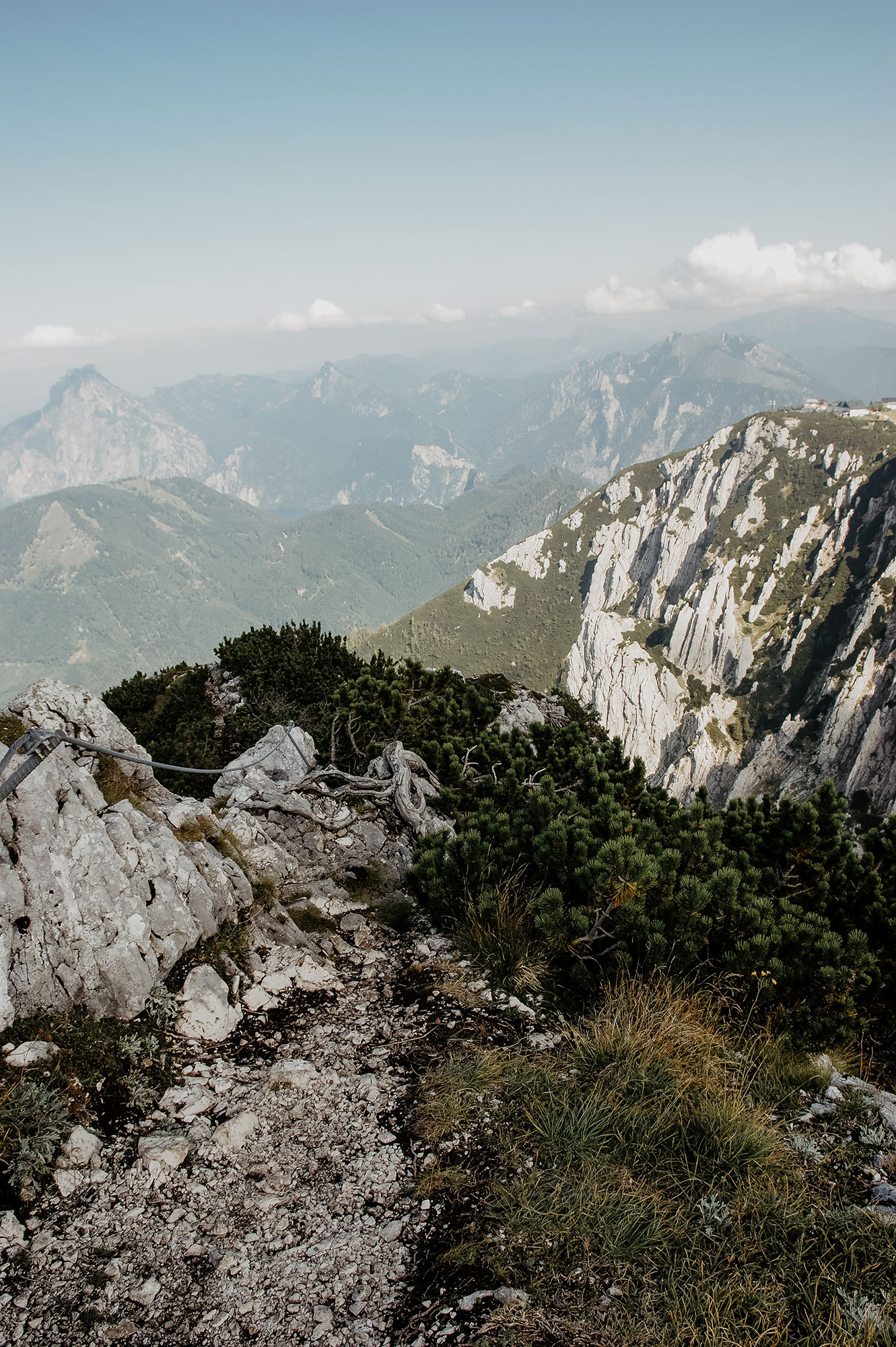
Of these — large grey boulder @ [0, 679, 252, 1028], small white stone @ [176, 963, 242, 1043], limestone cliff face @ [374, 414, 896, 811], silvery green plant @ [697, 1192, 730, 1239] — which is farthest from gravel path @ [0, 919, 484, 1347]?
limestone cliff face @ [374, 414, 896, 811]

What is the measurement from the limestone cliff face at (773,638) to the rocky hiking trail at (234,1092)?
11528 cm

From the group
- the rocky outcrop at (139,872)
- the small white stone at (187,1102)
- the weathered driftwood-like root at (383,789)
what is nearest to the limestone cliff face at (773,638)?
the weathered driftwood-like root at (383,789)

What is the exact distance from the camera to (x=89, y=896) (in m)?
5.66

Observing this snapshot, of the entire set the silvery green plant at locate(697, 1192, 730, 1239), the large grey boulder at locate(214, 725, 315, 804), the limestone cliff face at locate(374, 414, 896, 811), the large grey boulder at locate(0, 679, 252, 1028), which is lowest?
the limestone cliff face at locate(374, 414, 896, 811)

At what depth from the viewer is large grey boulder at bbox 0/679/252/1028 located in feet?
16.9

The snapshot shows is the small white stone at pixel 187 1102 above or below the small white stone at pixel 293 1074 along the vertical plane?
above

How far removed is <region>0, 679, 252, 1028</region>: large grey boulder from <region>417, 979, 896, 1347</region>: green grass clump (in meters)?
2.81

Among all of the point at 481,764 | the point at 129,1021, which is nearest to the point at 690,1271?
the point at 129,1021

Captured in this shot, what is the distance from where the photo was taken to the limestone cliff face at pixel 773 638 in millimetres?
117438

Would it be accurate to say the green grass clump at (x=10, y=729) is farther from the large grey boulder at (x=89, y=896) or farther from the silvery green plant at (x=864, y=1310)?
the silvery green plant at (x=864, y=1310)

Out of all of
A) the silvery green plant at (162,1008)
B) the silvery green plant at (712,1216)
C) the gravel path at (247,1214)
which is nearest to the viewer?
the gravel path at (247,1214)

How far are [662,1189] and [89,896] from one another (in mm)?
5026

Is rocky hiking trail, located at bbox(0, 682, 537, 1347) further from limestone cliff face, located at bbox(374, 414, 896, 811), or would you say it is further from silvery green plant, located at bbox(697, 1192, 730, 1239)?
limestone cliff face, located at bbox(374, 414, 896, 811)

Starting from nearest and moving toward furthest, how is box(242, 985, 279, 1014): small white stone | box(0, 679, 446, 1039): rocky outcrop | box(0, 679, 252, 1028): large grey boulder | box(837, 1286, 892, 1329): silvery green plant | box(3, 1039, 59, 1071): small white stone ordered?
box(837, 1286, 892, 1329): silvery green plant
box(3, 1039, 59, 1071): small white stone
box(0, 679, 252, 1028): large grey boulder
box(0, 679, 446, 1039): rocky outcrop
box(242, 985, 279, 1014): small white stone
